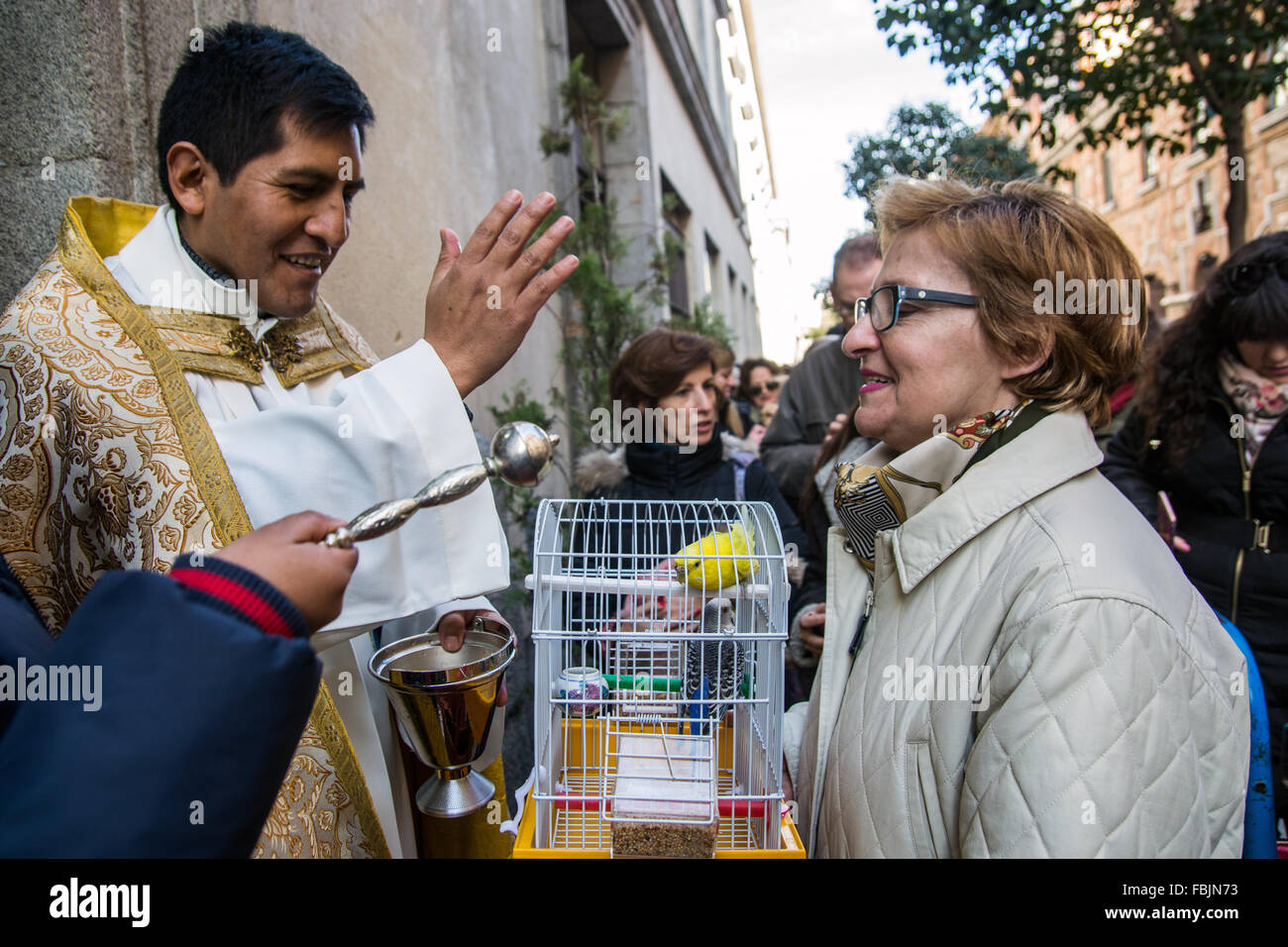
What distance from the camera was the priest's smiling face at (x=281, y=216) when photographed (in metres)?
1.54

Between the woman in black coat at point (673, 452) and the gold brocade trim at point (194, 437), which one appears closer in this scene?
the gold brocade trim at point (194, 437)

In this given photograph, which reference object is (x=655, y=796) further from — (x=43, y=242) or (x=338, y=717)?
(x=43, y=242)

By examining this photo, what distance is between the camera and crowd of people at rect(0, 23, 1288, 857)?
1122 millimetres

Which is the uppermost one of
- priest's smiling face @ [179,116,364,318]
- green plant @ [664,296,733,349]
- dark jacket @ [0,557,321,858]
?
green plant @ [664,296,733,349]

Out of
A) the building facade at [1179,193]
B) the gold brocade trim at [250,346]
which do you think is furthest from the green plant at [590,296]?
the building facade at [1179,193]

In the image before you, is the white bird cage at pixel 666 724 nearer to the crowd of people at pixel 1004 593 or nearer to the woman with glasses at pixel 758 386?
the crowd of people at pixel 1004 593

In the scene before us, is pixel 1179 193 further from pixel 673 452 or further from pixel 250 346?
pixel 250 346

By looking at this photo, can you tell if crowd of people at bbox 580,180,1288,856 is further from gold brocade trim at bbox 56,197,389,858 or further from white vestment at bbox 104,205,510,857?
gold brocade trim at bbox 56,197,389,858

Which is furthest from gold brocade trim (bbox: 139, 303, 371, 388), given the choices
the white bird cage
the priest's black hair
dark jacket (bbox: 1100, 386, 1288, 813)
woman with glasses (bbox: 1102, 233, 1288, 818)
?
woman with glasses (bbox: 1102, 233, 1288, 818)

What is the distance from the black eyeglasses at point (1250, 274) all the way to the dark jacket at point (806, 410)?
A: 1.22m

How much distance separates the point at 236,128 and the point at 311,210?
18 centimetres

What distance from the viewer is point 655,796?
1.29 m

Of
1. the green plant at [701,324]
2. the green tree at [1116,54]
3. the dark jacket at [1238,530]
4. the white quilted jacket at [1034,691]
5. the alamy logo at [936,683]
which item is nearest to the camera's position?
the white quilted jacket at [1034,691]

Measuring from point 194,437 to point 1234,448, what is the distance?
2855 mm
